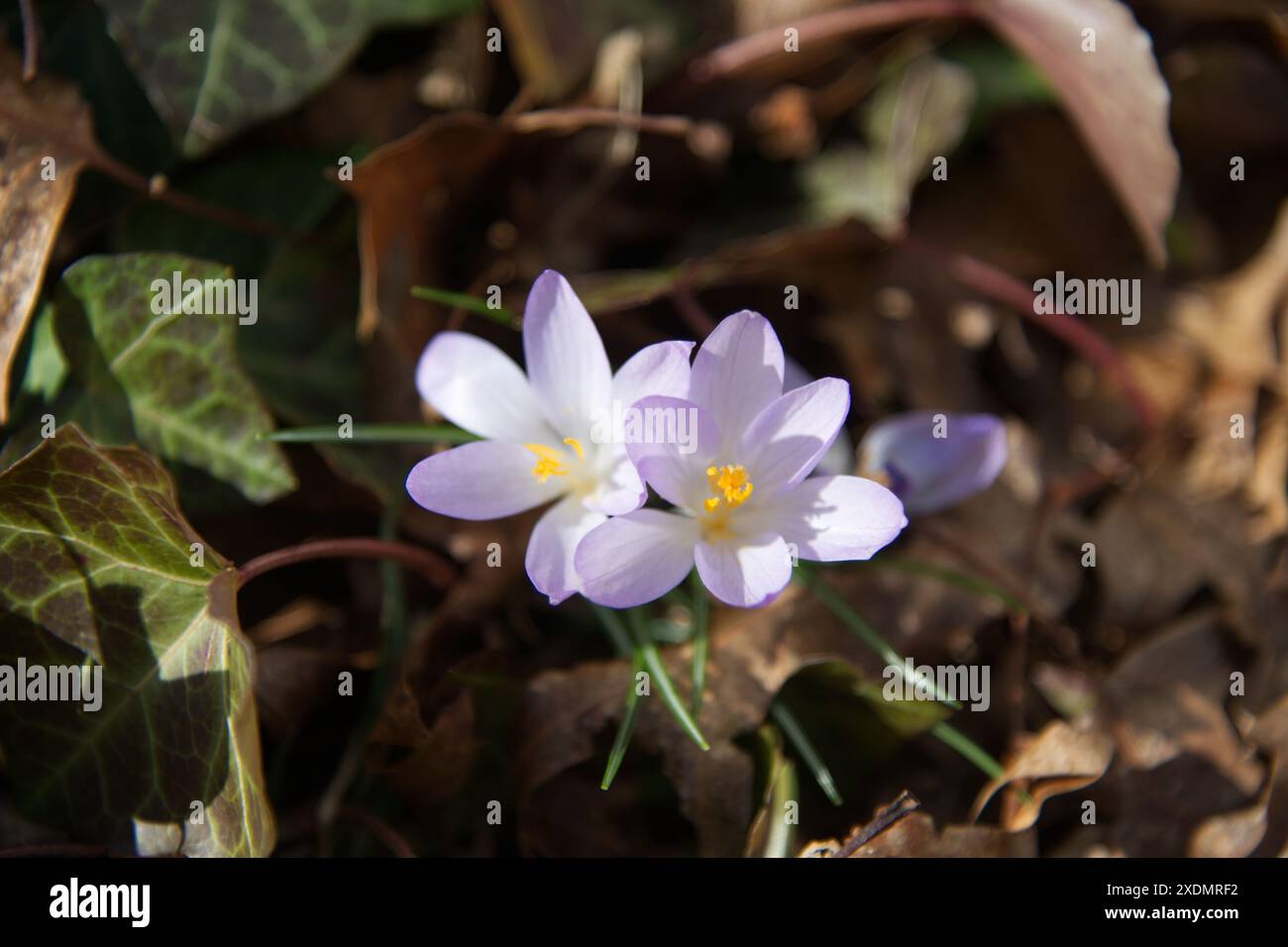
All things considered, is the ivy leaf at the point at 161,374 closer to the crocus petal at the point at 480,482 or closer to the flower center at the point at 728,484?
the crocus petal at the point at 480,482

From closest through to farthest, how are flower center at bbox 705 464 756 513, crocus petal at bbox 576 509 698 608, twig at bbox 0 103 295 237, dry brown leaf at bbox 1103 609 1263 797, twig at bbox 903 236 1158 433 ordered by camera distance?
crocus petal at bbox 576 509 698 608 → flower center at bbox 705 464 756 513 → twig at bbox 0 103 295 237 → dry brown leaf at bbox 1103 609 1263 797 → twig at bbox 903 236 1158 433

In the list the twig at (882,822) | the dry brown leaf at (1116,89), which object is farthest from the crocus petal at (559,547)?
the dry brown leaf at (1116,89)

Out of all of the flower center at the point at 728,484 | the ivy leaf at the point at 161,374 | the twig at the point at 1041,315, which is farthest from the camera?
the twig at the point at 1041,315

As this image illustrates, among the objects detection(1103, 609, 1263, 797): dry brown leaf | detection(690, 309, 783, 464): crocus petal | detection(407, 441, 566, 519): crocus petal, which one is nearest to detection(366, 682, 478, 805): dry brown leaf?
detection(407, 441, 566, 519): crocus petal

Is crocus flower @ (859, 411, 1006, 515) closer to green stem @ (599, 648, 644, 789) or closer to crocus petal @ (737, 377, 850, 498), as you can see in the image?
crocus petal @ (737, 377, 850, 498)

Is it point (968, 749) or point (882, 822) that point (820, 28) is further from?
point (882, 822)
